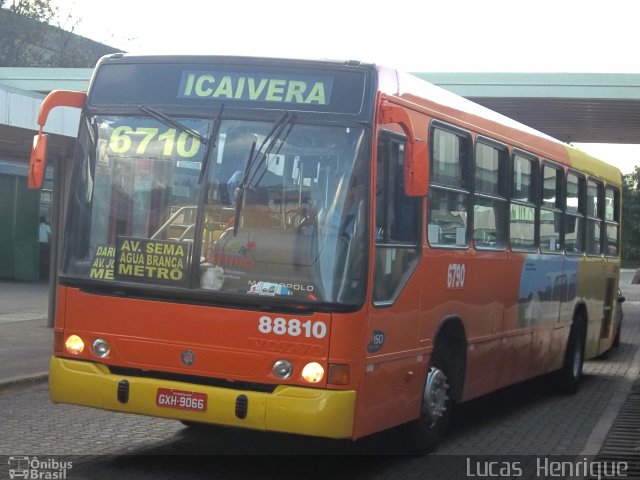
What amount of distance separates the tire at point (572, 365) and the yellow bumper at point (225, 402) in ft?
23.4

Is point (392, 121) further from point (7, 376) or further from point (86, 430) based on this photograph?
point (7, 376)

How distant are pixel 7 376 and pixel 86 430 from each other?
2.87m

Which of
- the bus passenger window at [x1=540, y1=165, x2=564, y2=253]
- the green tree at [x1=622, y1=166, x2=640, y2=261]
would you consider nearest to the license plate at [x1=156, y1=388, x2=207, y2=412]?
the bus passenger window at [x1=540, y1=165, x2=564, y2=253]

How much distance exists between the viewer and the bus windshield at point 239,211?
7633mm

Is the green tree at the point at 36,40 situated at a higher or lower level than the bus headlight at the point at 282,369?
higher

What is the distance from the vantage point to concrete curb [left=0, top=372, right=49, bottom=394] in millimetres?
11797

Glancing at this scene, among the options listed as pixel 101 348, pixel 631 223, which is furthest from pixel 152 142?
pixel 631 223

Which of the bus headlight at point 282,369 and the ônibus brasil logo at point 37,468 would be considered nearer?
the bus headlight at point 282,369

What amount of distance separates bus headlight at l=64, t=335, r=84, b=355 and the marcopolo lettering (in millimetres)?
1880

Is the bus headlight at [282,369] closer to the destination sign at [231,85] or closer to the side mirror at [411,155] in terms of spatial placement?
the side mirror at [411,155]

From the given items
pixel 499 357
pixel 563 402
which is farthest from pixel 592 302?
pixel 499 357

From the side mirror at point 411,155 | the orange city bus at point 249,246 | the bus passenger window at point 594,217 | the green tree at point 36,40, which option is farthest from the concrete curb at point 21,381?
the green tree at point 36,40

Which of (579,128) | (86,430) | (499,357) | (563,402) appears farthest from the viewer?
(579,128)

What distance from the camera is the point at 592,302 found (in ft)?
50.2
